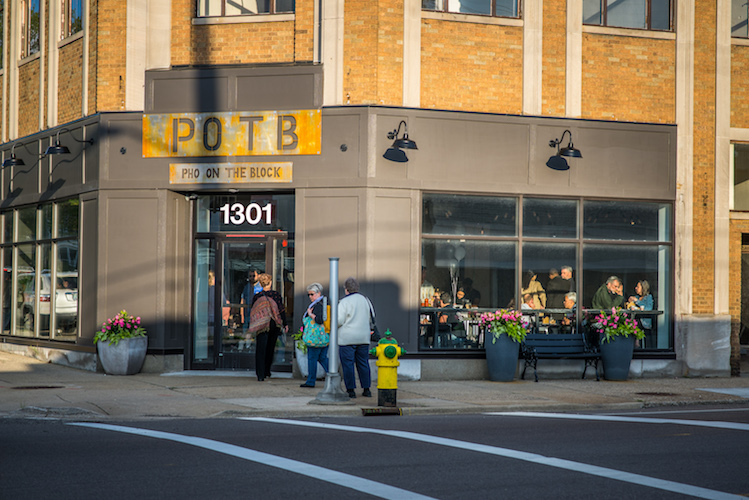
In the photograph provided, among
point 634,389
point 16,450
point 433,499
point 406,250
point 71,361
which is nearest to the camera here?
point 433,499

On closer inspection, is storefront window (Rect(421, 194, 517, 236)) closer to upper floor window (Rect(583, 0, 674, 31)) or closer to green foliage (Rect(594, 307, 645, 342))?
green foliage (Rect(594, 307, 645, 342))

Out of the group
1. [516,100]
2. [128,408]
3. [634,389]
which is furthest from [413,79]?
[128,408]

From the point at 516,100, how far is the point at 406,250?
3.40 meters

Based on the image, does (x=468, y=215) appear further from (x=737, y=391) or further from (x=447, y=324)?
(x=737, y=391)

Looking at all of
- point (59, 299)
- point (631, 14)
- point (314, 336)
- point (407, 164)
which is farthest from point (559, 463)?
point (59, 299)

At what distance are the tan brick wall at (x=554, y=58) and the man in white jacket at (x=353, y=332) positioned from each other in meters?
5.67

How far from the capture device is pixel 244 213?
16.5 m

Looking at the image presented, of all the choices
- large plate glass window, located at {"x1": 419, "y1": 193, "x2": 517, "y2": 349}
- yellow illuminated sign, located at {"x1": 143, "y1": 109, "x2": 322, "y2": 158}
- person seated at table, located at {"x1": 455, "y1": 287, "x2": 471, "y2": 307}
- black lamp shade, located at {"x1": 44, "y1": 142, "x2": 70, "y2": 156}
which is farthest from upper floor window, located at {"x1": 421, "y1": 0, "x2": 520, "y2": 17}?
black lamp shade, located at {"x1": 44, "y1": 142, "x2": 70, "y2": 156}

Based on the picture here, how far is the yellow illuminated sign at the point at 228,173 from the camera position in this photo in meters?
15.7

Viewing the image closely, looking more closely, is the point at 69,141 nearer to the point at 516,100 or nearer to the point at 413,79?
the point at 413,79

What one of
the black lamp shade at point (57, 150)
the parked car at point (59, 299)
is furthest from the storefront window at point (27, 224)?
the black lamp shade at point (57, 150)

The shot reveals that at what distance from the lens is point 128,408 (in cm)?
1133

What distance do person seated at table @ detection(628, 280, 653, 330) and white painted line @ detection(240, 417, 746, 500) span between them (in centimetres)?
868

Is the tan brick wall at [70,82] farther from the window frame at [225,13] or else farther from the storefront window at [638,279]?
the storefront window at [638,279]
